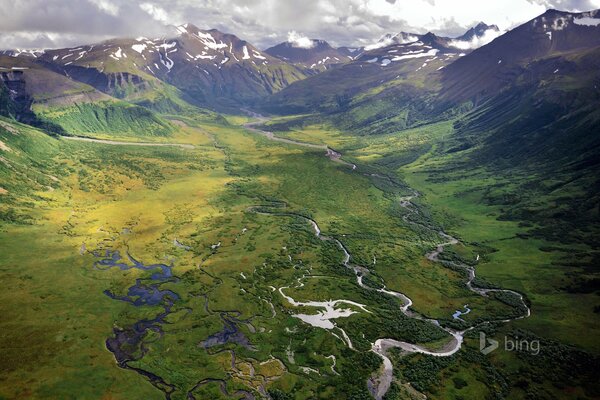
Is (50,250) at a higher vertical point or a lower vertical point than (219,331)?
higher

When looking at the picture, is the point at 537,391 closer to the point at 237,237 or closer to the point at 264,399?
the point at 264,399

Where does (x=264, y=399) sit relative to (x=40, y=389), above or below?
below

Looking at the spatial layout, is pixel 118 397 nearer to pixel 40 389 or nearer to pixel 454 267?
pixel 40 389

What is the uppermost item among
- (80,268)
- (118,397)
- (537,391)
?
(80,268)

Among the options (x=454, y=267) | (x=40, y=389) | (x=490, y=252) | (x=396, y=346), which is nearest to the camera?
(x=40, y=389)

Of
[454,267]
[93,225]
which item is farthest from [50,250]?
[454,267]

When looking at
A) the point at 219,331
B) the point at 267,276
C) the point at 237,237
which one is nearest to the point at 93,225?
the point at 237,237

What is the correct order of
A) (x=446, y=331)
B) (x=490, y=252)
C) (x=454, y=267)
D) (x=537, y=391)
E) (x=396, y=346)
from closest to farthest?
1. (x=537, y=391)
2. (x=396, y=346)
3. (x=446, y=331)
4. (x=454, y=267)
5. (x=490, y=252)

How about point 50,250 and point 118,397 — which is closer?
point 118,397

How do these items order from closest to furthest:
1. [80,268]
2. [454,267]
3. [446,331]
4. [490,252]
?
[446,331] → [80,268] → [454,267] → [490,252]
